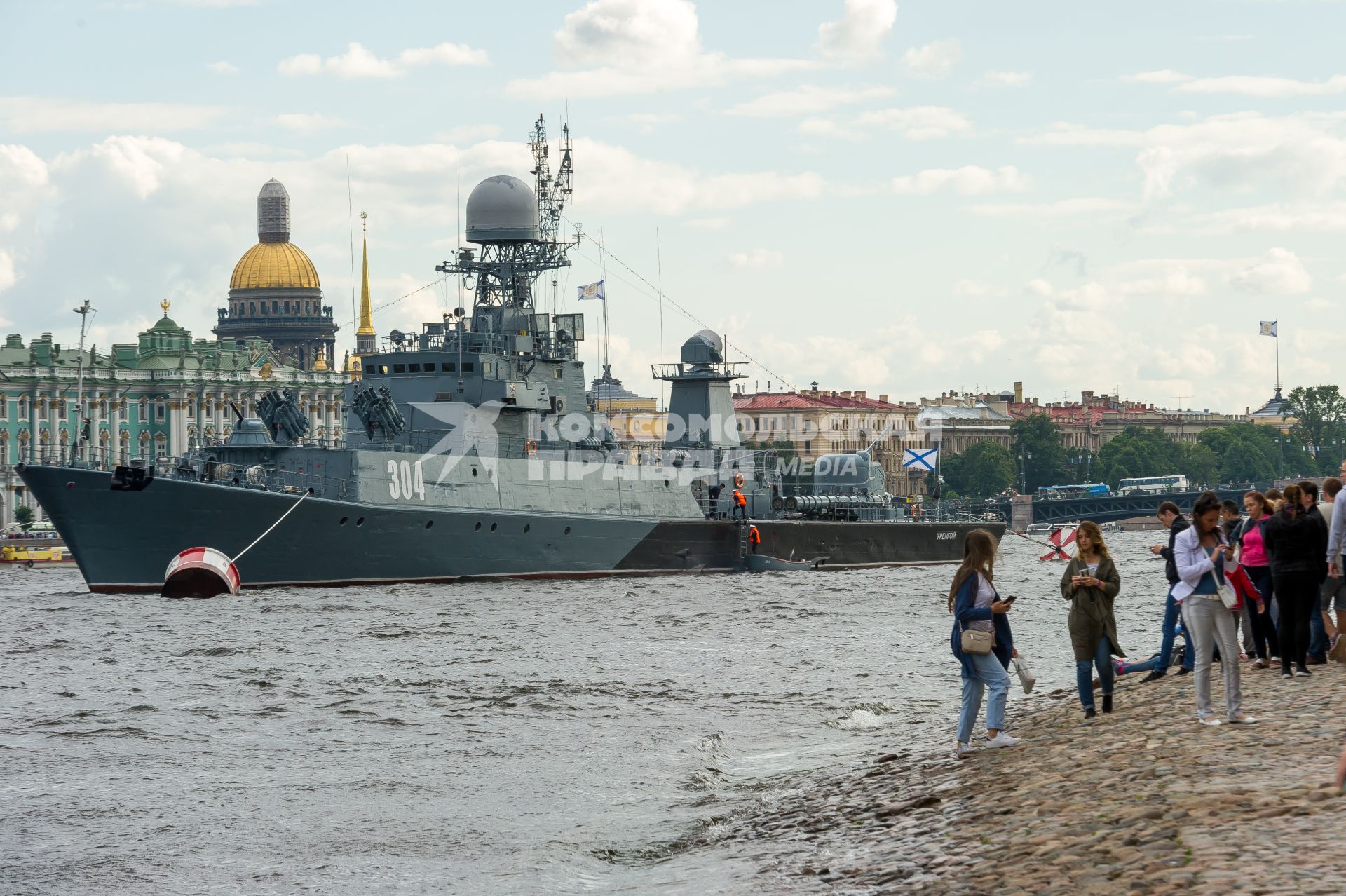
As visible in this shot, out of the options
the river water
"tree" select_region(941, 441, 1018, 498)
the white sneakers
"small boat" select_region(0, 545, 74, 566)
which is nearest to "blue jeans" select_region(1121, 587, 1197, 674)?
the white sneakers

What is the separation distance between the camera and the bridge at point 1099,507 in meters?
116

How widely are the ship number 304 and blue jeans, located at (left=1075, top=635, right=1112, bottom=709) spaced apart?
90.4 feet

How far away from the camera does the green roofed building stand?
124 metres

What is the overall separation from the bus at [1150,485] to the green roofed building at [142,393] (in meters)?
60.6

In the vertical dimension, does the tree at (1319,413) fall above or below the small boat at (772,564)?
above

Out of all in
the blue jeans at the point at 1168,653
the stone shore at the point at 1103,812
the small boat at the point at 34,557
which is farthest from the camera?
the small boat at the point at 34,557

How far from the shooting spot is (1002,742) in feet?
48.0

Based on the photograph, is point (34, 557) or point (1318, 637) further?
point (34, 557)

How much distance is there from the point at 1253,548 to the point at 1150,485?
13023 cm

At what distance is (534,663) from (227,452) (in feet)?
54.3

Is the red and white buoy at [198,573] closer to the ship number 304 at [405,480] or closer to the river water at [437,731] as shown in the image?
the river water at [437,731]

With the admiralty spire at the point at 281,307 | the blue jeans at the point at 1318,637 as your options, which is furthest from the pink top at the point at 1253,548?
the admiralty spire at the point at 281,307

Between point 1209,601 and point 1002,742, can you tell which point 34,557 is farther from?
point 1209,601

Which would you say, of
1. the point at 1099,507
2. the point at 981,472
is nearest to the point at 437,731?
the point at 1099,507
